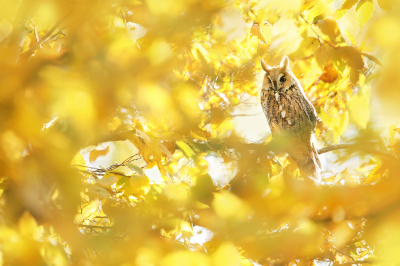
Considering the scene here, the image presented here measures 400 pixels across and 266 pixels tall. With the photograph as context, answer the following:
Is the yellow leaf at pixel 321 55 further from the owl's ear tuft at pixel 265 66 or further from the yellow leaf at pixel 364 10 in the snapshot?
the owl's ear tuft at pixel 265 66

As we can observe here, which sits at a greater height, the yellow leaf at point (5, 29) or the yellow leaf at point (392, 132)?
the yellow leaf at point (5, 29)

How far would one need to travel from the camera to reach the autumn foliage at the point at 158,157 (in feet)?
1.17

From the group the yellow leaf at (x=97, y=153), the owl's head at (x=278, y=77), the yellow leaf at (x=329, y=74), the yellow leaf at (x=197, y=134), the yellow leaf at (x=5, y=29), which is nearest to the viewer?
the yellow leaf at (x=5, y=29)

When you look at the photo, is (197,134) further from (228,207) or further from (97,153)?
(97,153)

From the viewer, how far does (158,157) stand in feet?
2.26

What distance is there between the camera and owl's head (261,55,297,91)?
1193 millimetres

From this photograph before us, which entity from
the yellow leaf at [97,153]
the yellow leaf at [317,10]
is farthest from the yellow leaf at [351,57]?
the yellow leaf at [97,153]

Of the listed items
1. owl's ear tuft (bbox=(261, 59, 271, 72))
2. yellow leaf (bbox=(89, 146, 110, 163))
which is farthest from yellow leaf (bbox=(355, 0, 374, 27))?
yellow leaf (bbox=(89, 146, 110, 163))

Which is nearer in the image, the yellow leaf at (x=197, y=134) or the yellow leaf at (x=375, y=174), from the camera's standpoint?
the yellow leaf at (x=375, y=174)

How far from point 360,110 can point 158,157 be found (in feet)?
1.83

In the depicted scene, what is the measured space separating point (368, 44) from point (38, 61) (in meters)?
0.78

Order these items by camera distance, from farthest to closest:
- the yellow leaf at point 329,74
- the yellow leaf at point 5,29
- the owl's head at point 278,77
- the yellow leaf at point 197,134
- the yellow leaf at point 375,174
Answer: the owl's head at point 278,77 → the yellow leaf at point 329,74 → the yellow leaf at point 197,134 → the yellow leaf at point 375,174 → the yellow leaf at point 5,29

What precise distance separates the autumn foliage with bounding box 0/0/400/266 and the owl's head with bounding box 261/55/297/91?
434 millimetres

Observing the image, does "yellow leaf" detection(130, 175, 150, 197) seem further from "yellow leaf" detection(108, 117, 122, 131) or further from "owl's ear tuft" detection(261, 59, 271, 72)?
"owl's ear tuft" detection(261, 59, 271, 72)
